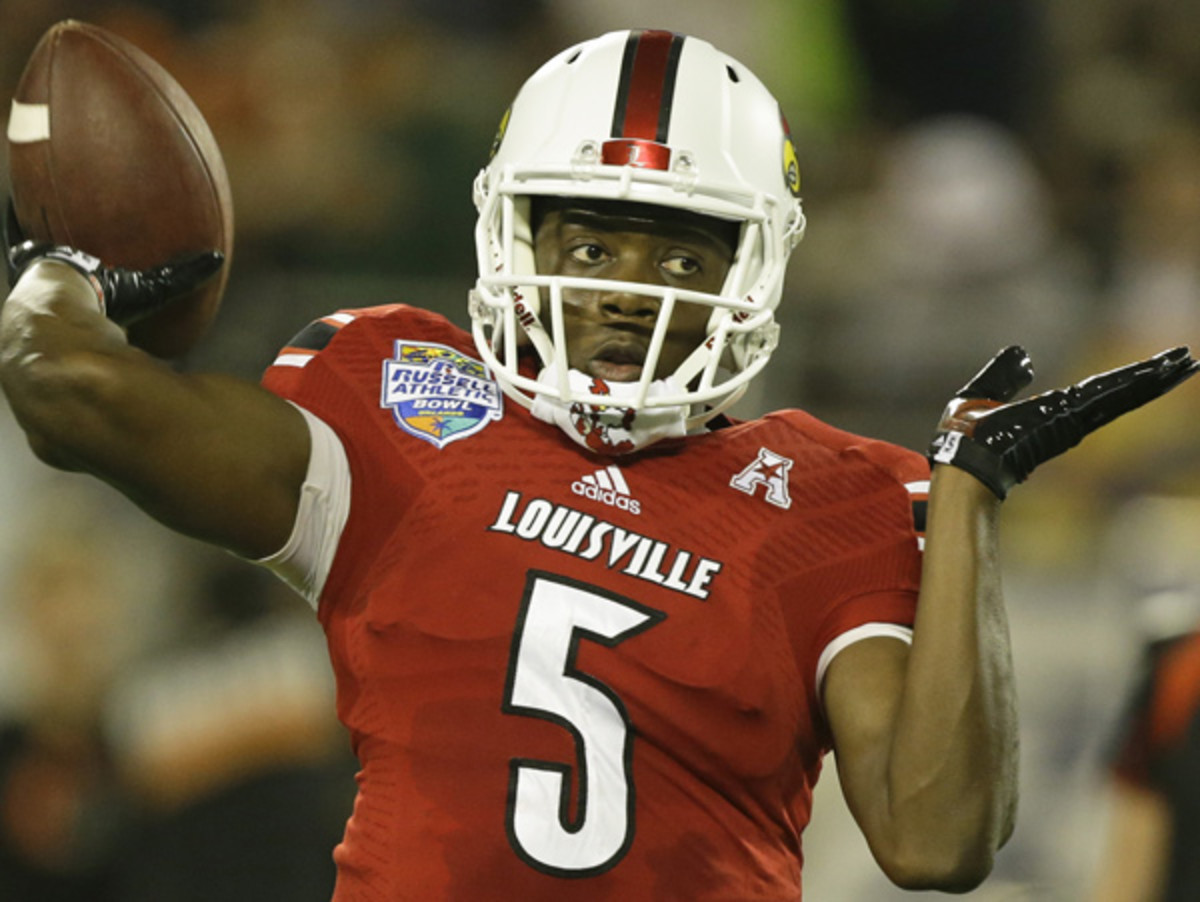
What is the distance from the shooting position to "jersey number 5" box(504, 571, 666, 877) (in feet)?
5.74

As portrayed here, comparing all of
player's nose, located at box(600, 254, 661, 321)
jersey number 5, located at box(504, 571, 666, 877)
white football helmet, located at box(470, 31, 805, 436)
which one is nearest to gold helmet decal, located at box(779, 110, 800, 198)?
white football helmet, located at box(470, 31, 805, 436)

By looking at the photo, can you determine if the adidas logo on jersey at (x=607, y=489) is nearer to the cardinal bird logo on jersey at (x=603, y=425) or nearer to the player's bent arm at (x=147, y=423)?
the cardinal bird logo on jersey at (x=603, y=425)

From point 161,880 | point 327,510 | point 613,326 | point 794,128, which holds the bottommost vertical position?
point 161,880

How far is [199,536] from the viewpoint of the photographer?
1786mm

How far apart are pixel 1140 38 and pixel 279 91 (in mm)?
2392

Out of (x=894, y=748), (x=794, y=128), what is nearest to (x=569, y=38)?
(x=794, y=128)

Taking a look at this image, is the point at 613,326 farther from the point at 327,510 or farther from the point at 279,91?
the point at 279,91

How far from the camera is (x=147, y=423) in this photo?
171cm

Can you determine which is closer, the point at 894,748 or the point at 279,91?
the point at 894,748

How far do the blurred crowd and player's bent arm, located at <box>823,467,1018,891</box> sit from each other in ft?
3.94

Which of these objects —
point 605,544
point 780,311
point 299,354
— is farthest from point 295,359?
point 780,311

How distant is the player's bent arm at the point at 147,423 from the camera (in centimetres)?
169

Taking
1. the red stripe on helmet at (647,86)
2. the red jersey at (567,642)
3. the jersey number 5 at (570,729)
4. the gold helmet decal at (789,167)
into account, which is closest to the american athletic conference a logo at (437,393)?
the red jersey at (567,642)

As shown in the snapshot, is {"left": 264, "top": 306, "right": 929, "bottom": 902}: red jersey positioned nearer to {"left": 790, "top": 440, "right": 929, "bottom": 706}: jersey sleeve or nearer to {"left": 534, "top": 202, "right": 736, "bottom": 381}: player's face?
{"left": 790, "top": 440, "right": 929, "bottom": 706}: jersey sleeve
